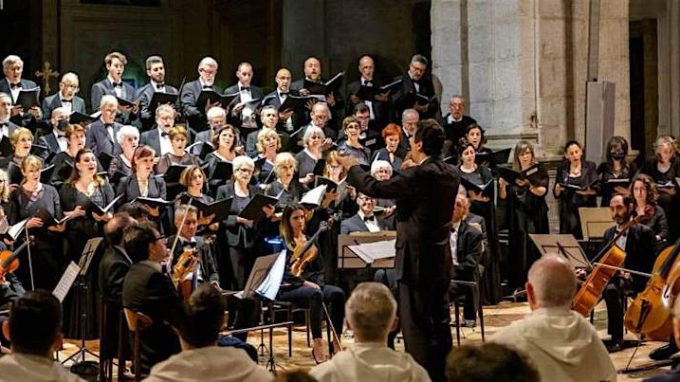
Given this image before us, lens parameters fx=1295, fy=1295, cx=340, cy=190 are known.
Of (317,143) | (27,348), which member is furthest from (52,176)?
(27,348)

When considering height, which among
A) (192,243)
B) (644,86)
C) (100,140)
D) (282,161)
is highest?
(644,86)

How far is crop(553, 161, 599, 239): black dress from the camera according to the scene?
1031 cm

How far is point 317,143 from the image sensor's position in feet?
31.8

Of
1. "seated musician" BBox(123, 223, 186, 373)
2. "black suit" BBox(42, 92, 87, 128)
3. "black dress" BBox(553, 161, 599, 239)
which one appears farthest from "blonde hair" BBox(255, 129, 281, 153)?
"seated musician" BBox(123, 223, 186, 373)

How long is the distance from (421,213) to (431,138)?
362 mm

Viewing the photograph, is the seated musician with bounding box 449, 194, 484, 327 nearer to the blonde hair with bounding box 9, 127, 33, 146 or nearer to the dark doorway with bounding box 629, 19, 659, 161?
the blonde hair with bounding box 9, 127, 33, 146

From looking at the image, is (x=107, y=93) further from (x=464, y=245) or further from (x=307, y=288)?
(x=464, y=245)

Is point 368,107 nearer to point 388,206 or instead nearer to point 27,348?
point 388,206

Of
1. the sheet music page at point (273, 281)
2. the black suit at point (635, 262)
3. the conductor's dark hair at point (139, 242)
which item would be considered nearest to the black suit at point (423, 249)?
the sheet music page at point (273, 281)

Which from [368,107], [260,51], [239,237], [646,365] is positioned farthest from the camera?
[260,51]

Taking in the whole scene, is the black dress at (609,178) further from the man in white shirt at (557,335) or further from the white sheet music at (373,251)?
the man in white shirt at (557,335)

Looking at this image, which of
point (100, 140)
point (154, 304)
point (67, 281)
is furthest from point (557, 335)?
point (100, 140)

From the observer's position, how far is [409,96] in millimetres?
11133

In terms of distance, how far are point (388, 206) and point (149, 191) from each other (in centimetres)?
182
